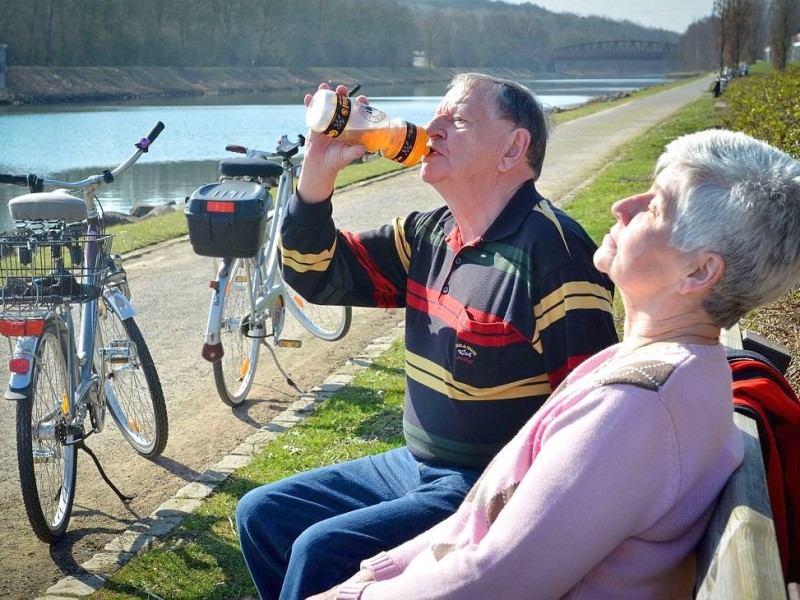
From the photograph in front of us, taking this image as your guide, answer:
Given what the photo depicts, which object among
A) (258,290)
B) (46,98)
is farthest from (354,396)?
(46,98)

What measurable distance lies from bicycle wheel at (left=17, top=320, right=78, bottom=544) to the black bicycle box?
1123mm

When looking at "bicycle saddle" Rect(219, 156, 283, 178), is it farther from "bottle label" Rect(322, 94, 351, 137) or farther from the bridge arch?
the bridge arch

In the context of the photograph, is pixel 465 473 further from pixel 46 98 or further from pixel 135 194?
pixel 46 98

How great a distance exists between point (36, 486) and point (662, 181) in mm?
2702

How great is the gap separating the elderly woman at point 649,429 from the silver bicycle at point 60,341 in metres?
2.19

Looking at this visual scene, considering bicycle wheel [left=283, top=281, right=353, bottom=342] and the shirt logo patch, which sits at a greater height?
the shirt logo patch

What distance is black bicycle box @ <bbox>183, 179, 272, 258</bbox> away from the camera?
486cm

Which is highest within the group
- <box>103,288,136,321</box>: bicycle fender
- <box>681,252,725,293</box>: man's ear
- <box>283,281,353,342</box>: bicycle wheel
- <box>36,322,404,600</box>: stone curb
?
<box>681,252,725,293</box>: man's ear

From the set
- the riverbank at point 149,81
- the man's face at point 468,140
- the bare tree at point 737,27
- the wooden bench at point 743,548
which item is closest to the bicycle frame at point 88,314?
the man's face at point 468,140

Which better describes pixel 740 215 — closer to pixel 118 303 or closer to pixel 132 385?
pixel 118 303

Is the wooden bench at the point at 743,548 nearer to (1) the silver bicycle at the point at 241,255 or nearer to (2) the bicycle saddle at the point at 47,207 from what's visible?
(2) the bicycle saddle at the point at 47,207

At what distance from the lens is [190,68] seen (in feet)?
310

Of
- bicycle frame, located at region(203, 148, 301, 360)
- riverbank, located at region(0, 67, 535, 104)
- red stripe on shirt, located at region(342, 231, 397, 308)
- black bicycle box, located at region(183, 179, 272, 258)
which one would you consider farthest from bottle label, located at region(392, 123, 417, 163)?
riverbank, located at region(0, 67, 535, 104)

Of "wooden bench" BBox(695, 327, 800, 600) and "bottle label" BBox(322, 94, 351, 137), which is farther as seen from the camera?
"bottle label" BBox(322, 94, 351, 137)
